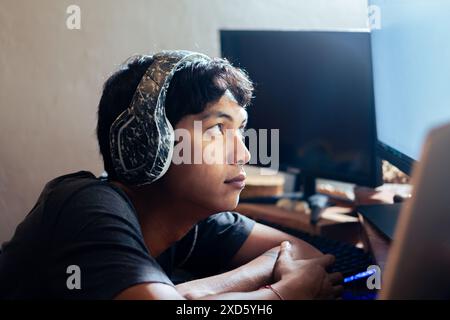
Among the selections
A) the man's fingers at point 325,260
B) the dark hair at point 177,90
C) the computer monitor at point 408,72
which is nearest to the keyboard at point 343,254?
the man's fingers at point 325,260

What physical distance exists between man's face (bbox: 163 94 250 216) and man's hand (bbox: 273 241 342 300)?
0.37 feet

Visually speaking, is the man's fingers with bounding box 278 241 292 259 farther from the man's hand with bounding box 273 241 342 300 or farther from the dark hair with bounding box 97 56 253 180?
the dark hair with bounding box 97 56 253 180

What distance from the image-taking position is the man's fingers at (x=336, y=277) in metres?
0.77

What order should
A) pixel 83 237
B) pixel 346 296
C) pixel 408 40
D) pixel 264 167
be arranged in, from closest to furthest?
1. pixel 83 237
2. pixel 346 296
3. pixel 408 40
4. pixel 264 167

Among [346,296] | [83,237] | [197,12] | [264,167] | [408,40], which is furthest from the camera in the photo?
[264,167]

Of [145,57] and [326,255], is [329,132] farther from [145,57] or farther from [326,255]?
[145,57]

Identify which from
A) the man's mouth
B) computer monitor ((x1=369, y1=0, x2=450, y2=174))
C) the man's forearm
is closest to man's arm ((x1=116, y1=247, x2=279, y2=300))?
the man's forearm

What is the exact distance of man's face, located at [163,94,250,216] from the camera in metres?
0.76

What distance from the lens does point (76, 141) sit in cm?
97

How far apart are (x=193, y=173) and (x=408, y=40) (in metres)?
0.39

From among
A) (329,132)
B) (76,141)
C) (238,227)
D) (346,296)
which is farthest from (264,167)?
(346,296)

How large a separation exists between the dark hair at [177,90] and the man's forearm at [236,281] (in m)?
0.18

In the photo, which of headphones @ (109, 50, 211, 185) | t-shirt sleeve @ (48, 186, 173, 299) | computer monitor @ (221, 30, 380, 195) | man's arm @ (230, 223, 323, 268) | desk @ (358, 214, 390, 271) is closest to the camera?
t-shirt sleeve @ (48, 186, 173, 299)

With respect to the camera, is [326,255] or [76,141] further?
[76,141]
